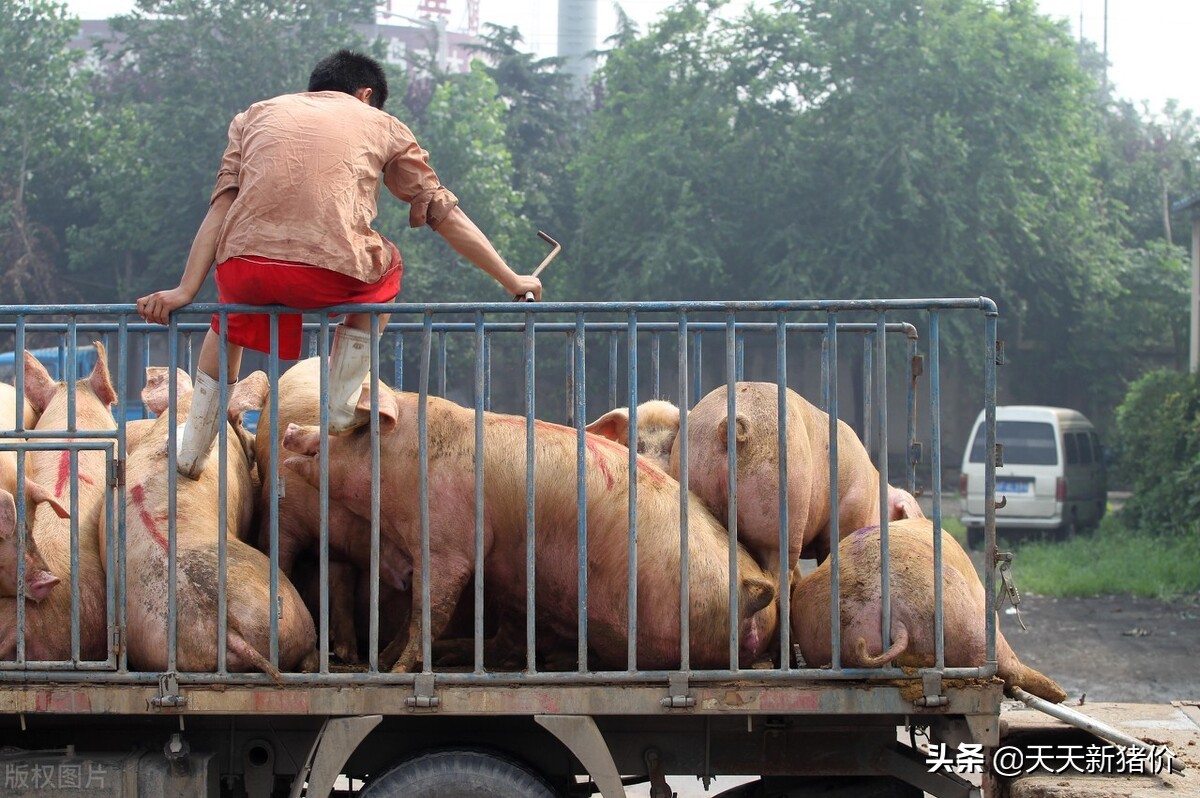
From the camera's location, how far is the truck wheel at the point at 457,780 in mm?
4066

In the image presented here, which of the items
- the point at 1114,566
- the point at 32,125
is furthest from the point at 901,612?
the point at 32,125

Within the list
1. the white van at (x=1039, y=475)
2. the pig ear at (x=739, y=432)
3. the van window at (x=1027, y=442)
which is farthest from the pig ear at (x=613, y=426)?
the van window at (x=1027, y=442)

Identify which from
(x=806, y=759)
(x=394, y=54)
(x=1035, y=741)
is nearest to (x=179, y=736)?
(x=806, y=759)

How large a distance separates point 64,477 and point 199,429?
64 cm

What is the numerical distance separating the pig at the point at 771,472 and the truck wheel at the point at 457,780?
3.78 feet

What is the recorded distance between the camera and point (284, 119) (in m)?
4.31

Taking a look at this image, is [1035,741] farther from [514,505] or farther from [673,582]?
[514,505]

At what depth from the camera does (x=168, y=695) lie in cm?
400

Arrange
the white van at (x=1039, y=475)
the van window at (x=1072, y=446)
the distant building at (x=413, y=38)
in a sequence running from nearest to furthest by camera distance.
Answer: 1. the white van at (x=1039, y=475)
2. the van window at (x=1072, y=446)
3. the distant building at (x=413, y=38)

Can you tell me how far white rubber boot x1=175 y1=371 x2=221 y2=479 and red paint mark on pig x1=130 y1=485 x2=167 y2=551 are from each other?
0.15 meters

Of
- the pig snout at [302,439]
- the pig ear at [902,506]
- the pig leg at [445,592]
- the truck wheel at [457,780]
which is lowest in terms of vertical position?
the truck wheel at [457,780]

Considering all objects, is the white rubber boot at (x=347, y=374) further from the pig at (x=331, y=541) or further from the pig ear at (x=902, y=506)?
the pig ear at (x=902, y=506)

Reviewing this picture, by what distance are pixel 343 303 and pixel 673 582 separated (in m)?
1.35

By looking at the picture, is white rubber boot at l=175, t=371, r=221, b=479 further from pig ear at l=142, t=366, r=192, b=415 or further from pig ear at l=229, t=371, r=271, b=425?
pig ear at l=142, t=366, r=192, b=415
